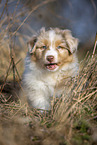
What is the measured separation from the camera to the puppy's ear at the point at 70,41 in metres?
3.28

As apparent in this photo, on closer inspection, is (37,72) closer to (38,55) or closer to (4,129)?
(38,55)

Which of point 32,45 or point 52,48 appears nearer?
point 52,48

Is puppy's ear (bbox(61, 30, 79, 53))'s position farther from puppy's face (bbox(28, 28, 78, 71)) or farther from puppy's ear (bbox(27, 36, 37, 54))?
puppy's ear (bbox(27, 36, 37, 54))

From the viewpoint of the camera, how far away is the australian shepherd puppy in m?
3.10

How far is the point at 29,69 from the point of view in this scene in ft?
11.2

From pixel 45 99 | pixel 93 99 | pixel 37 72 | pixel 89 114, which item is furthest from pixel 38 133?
pixel 37 72

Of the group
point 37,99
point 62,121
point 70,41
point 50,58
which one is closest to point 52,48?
point 50,58

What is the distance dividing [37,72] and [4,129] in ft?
5.39

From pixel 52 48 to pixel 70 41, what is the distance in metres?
0.40

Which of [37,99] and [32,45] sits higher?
Answer: [32,45]

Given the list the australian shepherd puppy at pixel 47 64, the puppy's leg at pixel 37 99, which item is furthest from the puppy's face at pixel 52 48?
the puppy's leg at pixel 37 99

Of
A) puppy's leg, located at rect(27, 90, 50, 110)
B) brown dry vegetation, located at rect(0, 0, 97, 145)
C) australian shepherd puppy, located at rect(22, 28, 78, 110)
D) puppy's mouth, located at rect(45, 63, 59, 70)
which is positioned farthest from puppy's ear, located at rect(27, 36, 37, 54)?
brown dry vegetation, located at rect(0, 0, 97, 145)

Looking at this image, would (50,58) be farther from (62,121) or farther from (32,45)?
(62,121)

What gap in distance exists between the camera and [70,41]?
10.9 feet
